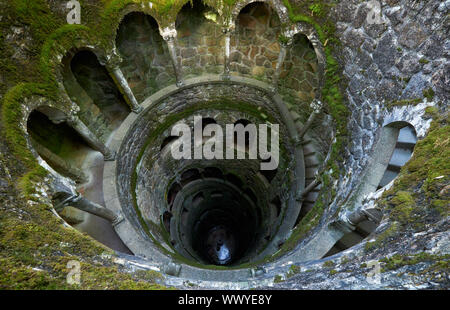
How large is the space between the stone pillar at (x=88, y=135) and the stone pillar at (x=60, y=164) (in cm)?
100

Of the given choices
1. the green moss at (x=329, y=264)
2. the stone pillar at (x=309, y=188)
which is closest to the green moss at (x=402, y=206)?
the green moss at (x=329, y=264)

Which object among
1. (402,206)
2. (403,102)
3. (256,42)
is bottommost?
(402,206)

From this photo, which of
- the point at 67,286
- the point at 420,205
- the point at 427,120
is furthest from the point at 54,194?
the point at 427,120

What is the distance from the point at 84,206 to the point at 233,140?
7.04m

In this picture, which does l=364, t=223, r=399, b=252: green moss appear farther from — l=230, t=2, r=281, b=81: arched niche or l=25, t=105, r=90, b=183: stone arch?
l=230, t=2, r=281, b=81: arched niche

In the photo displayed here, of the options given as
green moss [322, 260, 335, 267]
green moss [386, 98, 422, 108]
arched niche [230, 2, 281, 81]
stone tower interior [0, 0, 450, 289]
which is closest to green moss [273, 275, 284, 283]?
stone tower interior [0, 0, 450, 289]

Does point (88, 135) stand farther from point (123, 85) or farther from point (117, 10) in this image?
point (117, 10)

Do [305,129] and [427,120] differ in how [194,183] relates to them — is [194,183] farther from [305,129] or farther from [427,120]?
[427,120]

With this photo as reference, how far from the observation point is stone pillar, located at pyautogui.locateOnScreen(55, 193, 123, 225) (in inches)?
191

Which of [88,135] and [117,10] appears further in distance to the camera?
[88,135]

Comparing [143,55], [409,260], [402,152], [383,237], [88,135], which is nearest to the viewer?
[409,260]

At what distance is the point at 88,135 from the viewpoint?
6879 mm

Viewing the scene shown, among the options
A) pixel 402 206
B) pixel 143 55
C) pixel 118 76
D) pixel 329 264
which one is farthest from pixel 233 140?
pixel 402 206

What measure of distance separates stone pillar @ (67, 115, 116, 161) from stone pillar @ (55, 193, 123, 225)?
1.90 m
